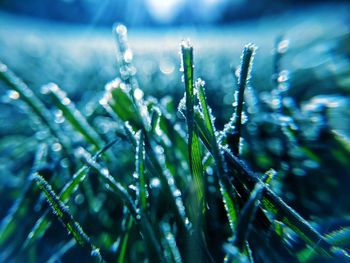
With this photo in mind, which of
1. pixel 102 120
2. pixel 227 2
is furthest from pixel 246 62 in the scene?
pixel 227 2

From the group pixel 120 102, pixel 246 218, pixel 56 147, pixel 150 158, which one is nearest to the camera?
pixel 246 218

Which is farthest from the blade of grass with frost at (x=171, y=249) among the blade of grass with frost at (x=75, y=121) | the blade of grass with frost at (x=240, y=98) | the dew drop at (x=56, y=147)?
the dew drop at (x=56, y=147)

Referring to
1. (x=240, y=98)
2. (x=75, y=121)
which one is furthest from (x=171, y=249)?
(x=75, y=121)

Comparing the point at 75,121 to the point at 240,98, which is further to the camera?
the point at 75,121

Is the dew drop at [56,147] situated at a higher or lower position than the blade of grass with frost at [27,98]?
lower

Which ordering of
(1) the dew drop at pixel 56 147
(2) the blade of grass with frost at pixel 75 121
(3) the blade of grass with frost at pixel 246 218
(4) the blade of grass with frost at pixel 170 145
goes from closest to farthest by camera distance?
1. (3) the blade of grass with frost at pixel 246 218
2. (4) the blade of grass with frost at pixel 170 145
3. (2) the blade of grass with frost at pixel 75 121
4. (1) the dew drop at pixel 56 147

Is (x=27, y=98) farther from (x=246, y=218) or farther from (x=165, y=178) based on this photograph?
(x=246, y=218)

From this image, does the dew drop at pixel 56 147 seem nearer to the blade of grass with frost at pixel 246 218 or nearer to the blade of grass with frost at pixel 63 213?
the blade of grass with frost at pixel 63 213
